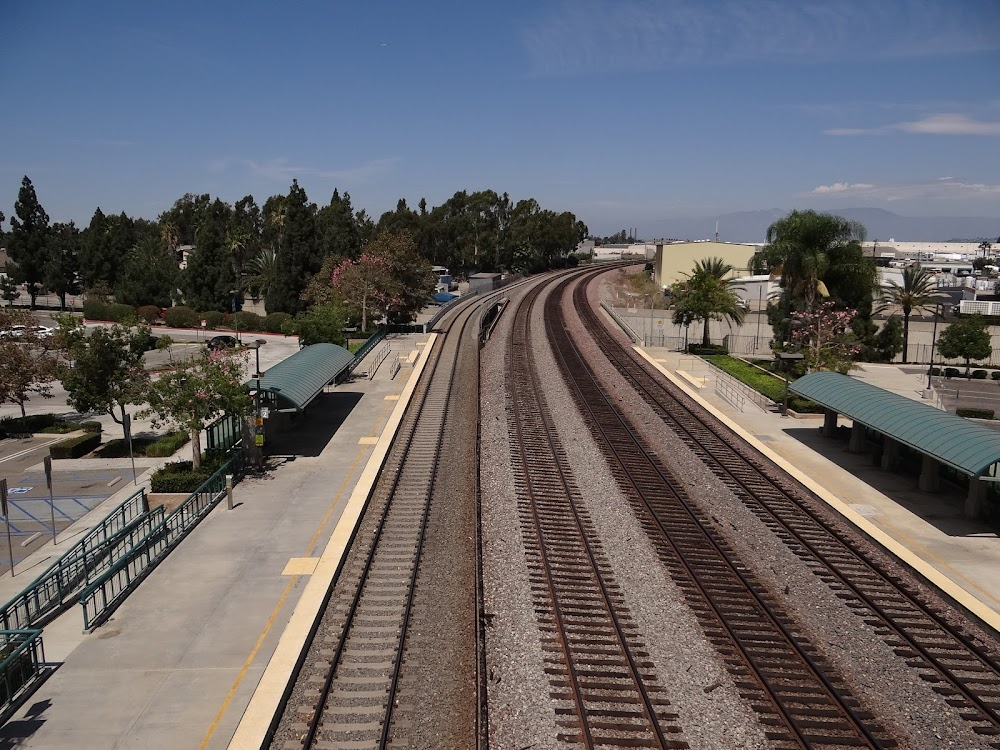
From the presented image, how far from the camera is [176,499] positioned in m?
20.6

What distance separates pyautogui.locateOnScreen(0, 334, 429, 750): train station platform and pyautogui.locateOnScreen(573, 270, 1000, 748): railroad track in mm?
11326

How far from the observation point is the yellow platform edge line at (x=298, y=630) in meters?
10.7

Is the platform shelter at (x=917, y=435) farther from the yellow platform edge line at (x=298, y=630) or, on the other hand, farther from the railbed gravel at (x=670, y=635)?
the yellow platform edge line at (x=298, y=630)

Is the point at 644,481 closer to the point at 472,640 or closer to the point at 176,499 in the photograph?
the point at 472,640

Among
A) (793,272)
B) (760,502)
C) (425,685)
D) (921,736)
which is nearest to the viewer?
(921,736)

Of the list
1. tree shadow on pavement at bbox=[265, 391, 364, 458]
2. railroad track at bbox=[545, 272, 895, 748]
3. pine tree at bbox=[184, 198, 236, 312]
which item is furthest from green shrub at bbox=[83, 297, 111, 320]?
railroad track at bbox=[545, 272, 895, 748]

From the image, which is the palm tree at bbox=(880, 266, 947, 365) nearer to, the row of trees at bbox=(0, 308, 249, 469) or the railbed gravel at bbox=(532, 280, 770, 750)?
the railbed gravel at bbox=(532, 280, 770, 750)

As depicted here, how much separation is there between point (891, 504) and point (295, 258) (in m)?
57.1

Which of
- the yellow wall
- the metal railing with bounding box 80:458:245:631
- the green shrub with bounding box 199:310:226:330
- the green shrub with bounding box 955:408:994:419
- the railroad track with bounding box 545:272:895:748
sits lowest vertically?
the railroad track with bounding box 545:272:895:748

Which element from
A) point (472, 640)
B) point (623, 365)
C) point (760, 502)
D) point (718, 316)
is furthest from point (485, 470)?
point (718, 316)

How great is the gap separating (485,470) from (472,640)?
10.4m

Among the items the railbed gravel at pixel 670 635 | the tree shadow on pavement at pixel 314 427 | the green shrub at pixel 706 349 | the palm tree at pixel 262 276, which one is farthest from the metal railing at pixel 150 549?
the palm tree at pixel 262 276

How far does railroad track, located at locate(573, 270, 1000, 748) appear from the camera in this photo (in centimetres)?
1248

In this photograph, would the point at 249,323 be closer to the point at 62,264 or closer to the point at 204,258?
the point at 204,258
